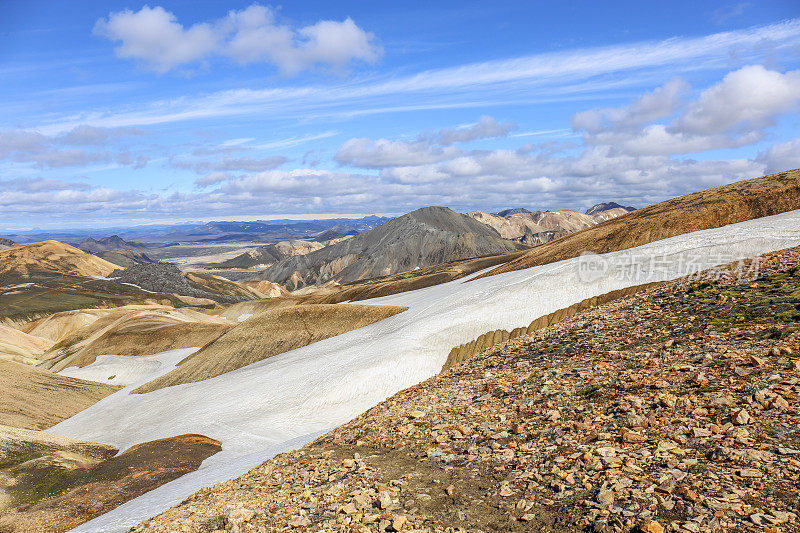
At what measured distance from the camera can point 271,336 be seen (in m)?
53.5

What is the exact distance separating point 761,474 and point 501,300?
3167 centimetres

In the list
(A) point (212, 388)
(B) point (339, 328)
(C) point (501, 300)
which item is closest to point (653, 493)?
(C) point (501, 300)

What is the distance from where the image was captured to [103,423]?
4088cm

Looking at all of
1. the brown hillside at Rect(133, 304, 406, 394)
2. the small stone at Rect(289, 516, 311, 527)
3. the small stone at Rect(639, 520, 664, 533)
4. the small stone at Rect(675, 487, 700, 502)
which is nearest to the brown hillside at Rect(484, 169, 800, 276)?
the brown hillside at Rect(133, 304, 406, 394)

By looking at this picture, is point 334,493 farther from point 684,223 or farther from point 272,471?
point 684,223

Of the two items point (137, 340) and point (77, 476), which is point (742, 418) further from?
point (137, 340)

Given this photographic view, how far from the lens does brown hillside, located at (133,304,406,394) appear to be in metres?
50.1

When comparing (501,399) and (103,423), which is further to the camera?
(103,423)

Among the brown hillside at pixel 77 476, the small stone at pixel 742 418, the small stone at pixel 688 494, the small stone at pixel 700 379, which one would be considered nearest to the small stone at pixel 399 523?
the small stone at pixel 688 494

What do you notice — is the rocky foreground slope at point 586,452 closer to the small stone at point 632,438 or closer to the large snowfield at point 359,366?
the small stone at point 632,438

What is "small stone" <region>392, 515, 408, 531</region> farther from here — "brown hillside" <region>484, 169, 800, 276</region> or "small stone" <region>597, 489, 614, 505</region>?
"brown hillside" <region>484, 169, 800, 276</region>

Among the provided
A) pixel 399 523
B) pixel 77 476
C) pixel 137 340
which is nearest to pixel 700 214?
pixel 399 523

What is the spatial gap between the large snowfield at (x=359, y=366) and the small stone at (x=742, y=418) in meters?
17.1

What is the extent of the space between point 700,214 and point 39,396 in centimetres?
8296
